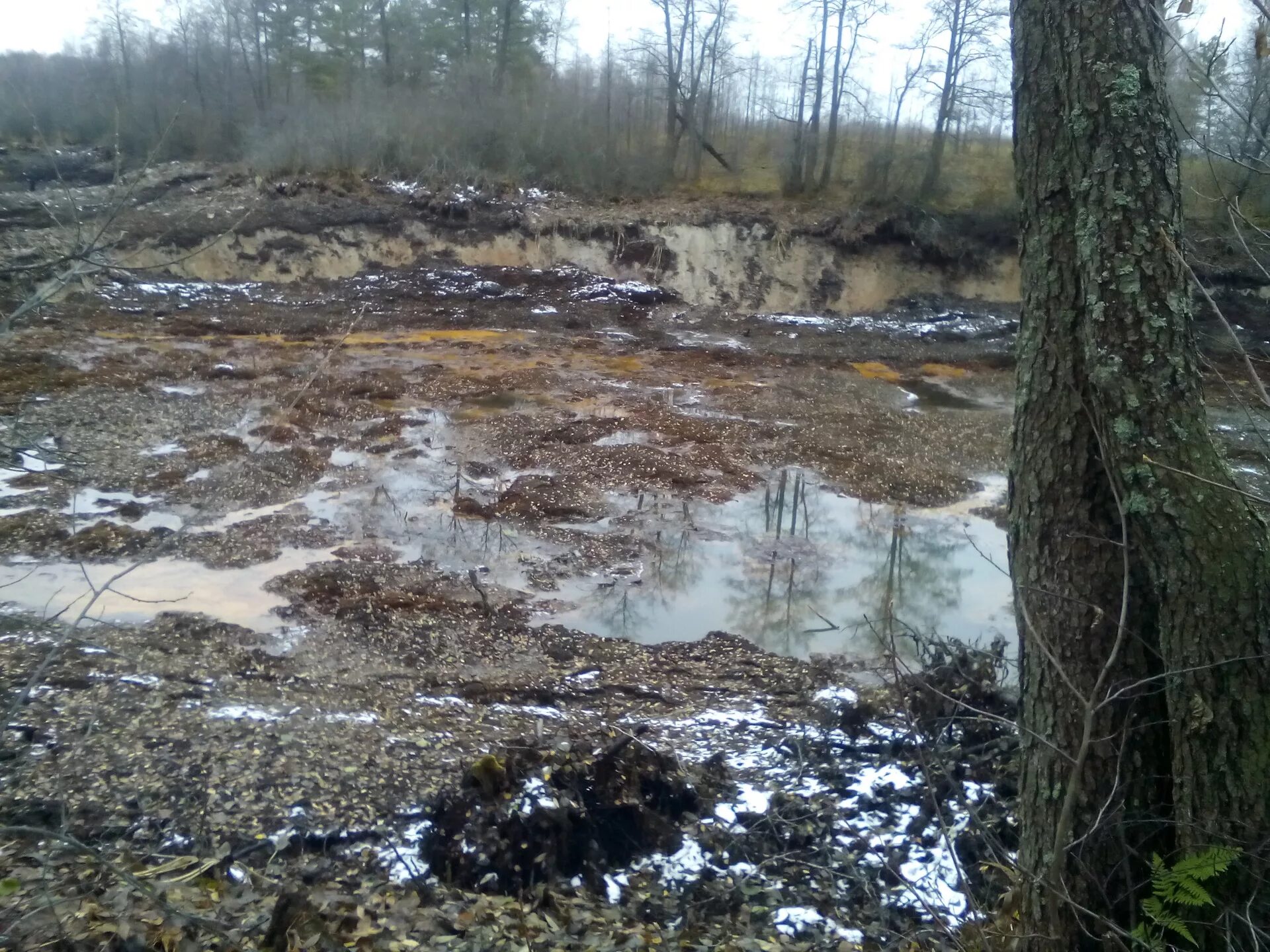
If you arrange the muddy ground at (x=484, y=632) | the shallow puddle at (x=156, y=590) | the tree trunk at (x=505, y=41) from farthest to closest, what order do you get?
the tree trunk at (x=505, y=41) < the shallow puddle at (x=156, y=590) < the muddy ground at (x=484, y=632)

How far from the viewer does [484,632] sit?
7.54m

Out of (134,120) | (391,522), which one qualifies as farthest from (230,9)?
(391,522)

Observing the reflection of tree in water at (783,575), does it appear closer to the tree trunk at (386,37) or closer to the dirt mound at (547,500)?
the dirt mound at (547,500)

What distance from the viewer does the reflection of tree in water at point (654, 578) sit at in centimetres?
801

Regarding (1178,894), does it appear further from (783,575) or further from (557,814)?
(783,575)

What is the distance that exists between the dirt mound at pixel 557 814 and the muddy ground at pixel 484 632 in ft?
0.06

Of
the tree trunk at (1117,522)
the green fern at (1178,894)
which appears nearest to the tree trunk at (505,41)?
the tree trunk at (1117,522)

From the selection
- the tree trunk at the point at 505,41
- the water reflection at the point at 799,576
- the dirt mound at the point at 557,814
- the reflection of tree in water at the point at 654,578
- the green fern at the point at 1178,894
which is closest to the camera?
the green fern at the point at 1178,894

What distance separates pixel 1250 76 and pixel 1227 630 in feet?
13.7

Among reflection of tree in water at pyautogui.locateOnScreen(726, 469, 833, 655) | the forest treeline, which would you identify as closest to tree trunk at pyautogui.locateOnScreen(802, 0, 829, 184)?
the forest treeline

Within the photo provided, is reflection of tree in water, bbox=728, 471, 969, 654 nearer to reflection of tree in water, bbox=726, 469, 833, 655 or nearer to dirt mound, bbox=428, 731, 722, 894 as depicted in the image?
reflection of tree in water, bbox=726, 469, 833, 655

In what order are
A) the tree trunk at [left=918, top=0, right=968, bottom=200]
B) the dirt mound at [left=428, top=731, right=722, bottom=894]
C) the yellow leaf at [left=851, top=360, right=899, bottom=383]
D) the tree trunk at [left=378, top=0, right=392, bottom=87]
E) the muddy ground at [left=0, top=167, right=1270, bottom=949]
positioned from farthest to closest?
the tree trunk at [left=378, top=0, right=392, bottom=87], the tree trunk at [left=918, top=0, right=968, bottom=200], the yellow leaf at [left=851, top=360, right=899, bottom=383], the dirt mound at [left=428, top=731, right=722, bottom=894], the muddy ground at [left=0, top=167, right=1270, bottom=949]

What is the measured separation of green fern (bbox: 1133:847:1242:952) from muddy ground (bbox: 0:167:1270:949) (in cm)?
56

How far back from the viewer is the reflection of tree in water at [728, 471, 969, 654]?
26.5 ft
